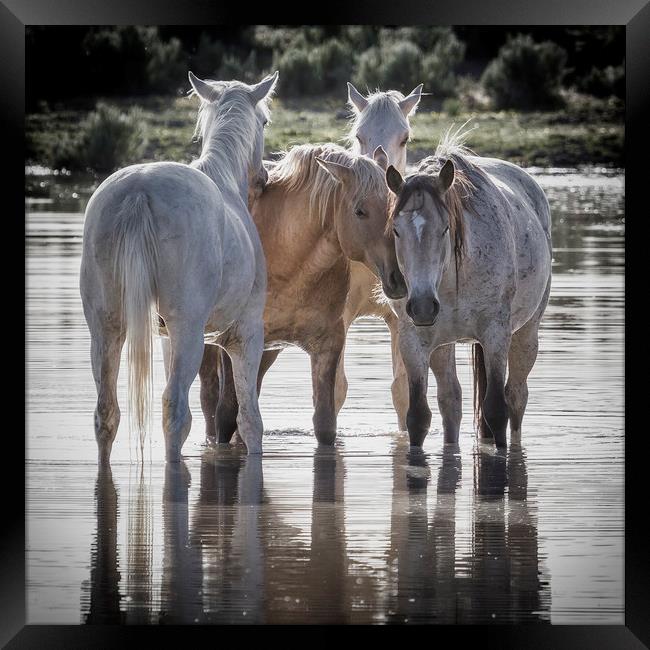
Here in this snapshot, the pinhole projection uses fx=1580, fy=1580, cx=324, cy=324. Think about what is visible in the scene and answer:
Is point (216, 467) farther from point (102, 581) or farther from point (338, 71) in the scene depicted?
point (338, 71)

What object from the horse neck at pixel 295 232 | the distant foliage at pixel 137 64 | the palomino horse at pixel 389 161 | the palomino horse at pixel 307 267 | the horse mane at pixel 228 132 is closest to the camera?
the horse mane at pixel 228 132

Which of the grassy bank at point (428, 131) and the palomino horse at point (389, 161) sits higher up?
the grassy bank at point (428, 131)

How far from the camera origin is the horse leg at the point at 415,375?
26.4 ft

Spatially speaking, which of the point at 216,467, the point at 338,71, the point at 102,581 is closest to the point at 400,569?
the point at 102,581

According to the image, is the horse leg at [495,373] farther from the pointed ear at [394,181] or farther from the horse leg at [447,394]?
the pointed ear at [394,181]

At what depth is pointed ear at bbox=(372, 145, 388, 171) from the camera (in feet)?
29.9

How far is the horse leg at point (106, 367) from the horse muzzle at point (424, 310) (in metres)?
1.38

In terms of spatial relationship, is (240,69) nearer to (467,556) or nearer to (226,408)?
(226,408)

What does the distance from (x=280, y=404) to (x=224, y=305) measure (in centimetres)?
266

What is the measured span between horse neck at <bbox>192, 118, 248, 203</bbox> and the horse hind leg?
6.58 ft

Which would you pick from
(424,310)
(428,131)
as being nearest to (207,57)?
(428,131)

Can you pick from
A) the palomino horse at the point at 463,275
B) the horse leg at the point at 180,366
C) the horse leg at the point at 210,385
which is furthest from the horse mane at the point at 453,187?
the horse leg at the point at 210,385

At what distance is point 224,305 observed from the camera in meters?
7.57

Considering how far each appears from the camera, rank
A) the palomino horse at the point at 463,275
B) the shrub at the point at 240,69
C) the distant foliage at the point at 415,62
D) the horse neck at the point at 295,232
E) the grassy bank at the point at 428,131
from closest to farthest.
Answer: the palomino horse at the point at 463,275, the horse neck at the point at 295,232, the grassy bank at the point at 428,131, the distant foliage at the point at 415,62, the shrub at the point at 240,69
